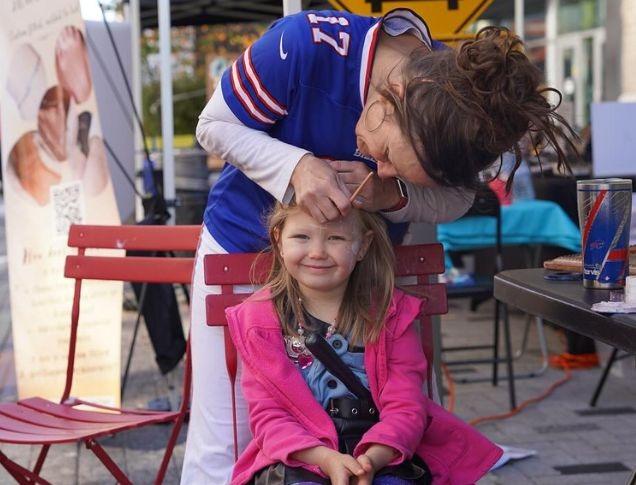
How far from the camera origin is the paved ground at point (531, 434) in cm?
446

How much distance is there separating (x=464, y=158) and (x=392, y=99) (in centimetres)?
19

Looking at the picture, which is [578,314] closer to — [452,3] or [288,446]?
[288,446]

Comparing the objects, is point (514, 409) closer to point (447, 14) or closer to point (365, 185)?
point (447, 14)

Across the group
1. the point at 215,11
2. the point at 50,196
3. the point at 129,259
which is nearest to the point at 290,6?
the point at 129,259

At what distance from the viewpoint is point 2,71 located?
4957 mm

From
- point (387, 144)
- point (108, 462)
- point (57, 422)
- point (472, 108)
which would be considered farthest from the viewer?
point (57, 422)

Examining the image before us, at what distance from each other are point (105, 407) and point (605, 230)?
1.92 meters

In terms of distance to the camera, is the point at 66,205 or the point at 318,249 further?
the point at 66,205

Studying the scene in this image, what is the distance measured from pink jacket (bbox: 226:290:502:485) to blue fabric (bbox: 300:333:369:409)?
0.03 meters

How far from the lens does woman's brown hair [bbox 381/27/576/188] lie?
2.11 m

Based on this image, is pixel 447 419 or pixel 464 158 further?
pixel 447 419

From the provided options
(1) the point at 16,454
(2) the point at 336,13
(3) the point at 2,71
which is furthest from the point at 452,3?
(1) the point at 16,454

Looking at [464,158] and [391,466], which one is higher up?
[464,158]

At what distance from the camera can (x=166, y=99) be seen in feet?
20.7
